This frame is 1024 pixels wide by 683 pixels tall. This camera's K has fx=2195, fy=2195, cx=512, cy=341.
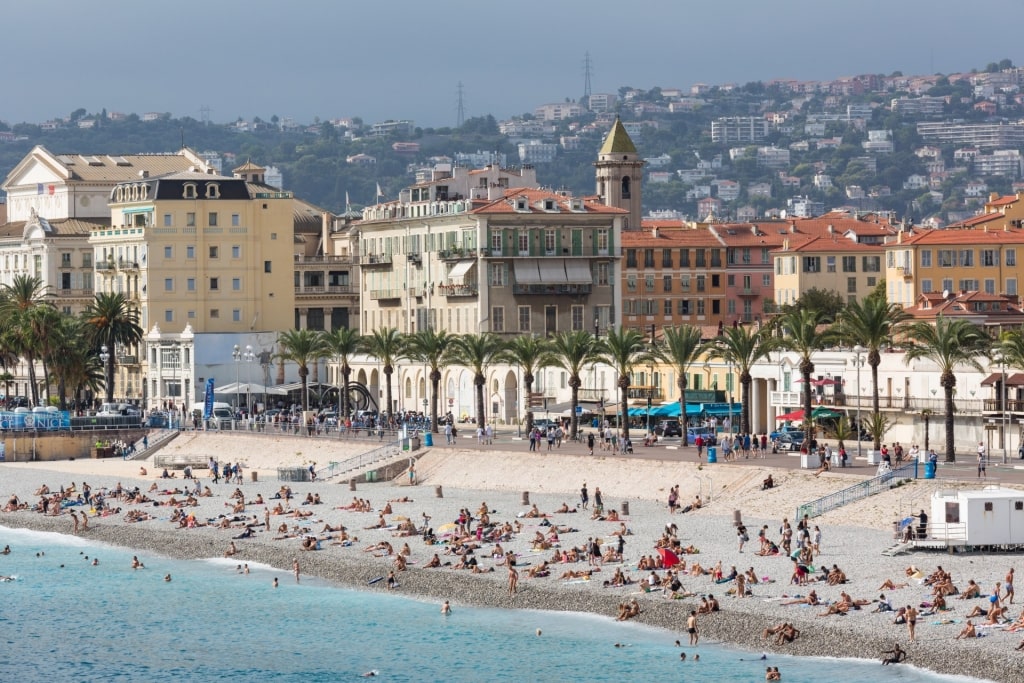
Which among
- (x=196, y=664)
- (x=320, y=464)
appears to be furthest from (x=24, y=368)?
(x=196, y=664)

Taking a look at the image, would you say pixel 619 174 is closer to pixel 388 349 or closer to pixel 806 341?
pixel 388 349

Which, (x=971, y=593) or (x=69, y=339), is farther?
(x=69, y=339)

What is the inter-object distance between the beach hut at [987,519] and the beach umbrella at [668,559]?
7.79 metres

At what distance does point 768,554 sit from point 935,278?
6246cm

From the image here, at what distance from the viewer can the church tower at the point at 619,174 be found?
16938 cm

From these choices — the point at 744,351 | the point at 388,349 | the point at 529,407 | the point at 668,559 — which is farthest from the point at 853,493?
the point at 388,349

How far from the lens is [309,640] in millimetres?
61938

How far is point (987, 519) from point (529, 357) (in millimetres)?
38442

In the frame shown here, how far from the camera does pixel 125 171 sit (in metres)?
164

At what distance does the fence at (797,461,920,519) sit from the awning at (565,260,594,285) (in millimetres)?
52752

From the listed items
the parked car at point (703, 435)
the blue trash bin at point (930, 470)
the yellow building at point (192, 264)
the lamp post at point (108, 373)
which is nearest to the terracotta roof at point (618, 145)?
the yellow building at point (192, 264)

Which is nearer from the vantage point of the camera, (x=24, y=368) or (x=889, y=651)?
(x=889, y=651)

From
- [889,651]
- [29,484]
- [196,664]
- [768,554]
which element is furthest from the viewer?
[29,484]

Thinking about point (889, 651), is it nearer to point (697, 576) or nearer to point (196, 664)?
point (697, 576)
